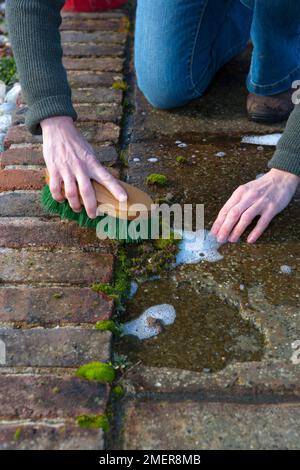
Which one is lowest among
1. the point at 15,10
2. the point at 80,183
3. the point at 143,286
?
the point at 143,286

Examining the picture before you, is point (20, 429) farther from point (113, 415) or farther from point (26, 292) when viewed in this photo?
point (26, 292)

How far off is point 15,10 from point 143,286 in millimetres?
881

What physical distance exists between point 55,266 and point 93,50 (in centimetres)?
155

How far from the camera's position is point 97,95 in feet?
8.36

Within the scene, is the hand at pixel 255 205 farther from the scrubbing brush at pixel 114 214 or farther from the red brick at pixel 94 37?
the red brick at pixel 94 37

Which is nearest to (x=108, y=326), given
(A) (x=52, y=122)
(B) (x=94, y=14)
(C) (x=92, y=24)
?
(A) (x=52, y=122)

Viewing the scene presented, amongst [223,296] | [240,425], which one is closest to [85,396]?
[240,425]

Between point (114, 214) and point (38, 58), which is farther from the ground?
point (38, 58)

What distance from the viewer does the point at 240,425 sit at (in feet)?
4.21

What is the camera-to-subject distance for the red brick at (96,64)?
275 centimetres

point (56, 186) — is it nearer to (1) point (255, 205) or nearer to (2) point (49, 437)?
(1) point (255, 205)

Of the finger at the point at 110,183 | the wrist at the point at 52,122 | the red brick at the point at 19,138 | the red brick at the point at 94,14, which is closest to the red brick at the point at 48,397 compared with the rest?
the finger at the point at 110,183

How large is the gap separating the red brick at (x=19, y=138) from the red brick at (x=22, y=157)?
2.2 inches
